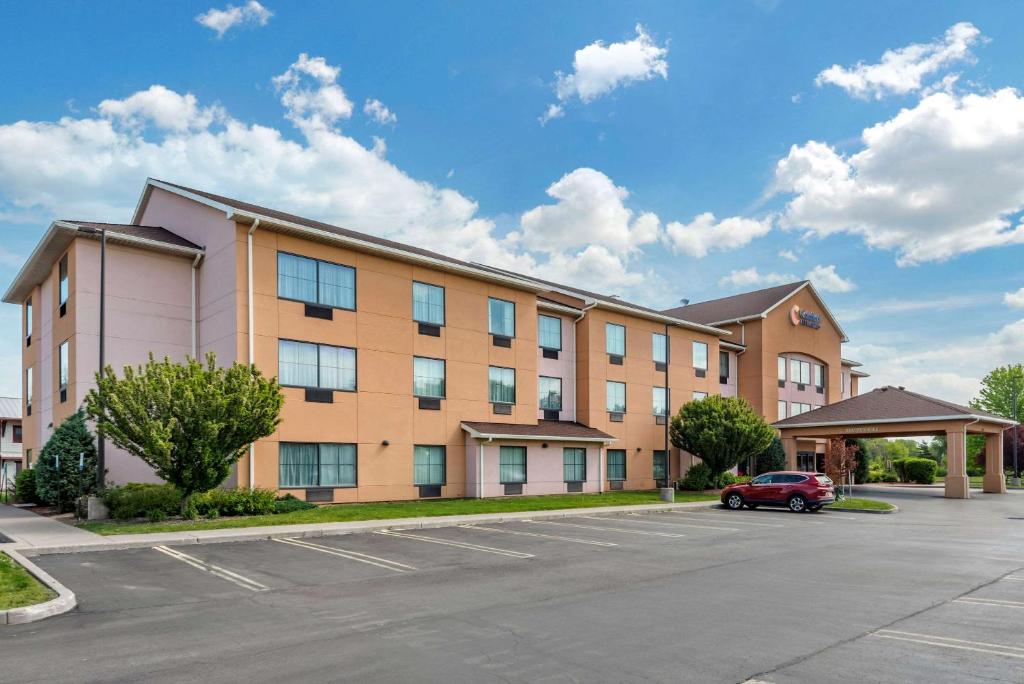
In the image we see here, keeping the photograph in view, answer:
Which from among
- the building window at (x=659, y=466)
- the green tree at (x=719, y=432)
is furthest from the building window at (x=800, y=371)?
the building window at (x=659, y=466)

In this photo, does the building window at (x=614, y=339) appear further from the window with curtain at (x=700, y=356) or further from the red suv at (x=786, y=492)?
the red suv at (x=786, y=492)

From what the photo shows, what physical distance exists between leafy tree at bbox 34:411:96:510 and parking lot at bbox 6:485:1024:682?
9534 millimetres

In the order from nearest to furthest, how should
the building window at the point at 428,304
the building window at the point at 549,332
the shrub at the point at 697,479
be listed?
the building window at the point at 428,304 < the building window at the point at 549,332 < the shrub at the point at 697,479

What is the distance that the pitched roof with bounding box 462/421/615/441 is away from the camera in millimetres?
29984

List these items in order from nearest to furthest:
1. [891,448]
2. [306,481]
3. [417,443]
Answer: [306,481], [417,443], [891,448]

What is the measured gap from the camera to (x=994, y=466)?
145 feet

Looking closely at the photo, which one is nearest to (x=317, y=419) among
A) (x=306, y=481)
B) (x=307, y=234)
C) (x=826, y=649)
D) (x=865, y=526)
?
(x=306, y=481)

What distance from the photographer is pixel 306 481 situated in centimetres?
2527

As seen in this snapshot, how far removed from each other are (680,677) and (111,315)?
2400 cm

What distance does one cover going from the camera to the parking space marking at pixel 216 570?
12.0 meters

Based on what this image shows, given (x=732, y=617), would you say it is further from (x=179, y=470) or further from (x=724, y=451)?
(x=724, y=451)

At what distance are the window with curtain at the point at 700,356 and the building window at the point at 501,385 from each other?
48.9 ft

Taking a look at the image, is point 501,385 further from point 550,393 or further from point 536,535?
point 536,535

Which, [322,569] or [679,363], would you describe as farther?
[679,363]
